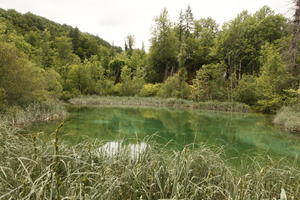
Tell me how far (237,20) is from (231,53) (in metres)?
4.82

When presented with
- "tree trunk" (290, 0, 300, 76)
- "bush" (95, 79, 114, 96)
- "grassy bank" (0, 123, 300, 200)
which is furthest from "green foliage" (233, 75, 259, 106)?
"grassy bank" (0, 123, 300, 200)

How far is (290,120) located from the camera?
1010cm

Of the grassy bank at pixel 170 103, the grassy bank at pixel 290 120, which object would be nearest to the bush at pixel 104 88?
the grassy bank at pixel 170 103

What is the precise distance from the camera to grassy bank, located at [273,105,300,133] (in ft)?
31.2

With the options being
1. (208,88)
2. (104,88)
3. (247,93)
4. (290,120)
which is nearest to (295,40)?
(290,120)

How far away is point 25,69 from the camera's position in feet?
29.9

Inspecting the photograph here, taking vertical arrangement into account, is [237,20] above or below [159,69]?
above

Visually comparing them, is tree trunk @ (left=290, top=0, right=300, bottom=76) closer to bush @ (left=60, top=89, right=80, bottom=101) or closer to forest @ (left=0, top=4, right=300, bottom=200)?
forest @ (left=0, top=4, right=300, bottom=200)

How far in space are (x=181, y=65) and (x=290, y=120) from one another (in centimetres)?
1947

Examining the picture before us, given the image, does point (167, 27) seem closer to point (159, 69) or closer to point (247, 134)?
point (159, 69)

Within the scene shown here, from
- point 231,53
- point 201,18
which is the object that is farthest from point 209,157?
point 201,18

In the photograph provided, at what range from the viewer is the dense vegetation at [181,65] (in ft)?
42.0

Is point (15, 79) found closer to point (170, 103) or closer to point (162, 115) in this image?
point (162, 115)

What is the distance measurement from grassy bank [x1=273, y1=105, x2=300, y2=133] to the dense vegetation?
74 centimetres
